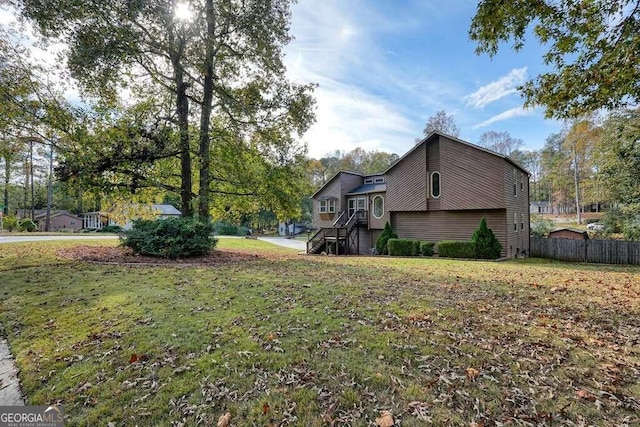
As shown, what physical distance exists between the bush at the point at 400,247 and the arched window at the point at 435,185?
3126 mm

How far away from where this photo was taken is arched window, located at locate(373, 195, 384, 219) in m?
21.3

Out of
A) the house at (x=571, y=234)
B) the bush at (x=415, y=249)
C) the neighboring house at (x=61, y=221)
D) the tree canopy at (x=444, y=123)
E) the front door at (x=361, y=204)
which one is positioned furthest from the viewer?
the neighboring house at (x=61, y=221)

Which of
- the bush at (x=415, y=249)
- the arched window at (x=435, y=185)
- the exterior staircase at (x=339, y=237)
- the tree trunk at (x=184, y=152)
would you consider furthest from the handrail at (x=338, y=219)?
the tree trunk at (x=184, y=152)

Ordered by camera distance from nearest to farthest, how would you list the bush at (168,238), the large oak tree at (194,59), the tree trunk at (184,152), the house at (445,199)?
the large oak tree at (194,59) < the bush at (168,238) < the tree trunk at (184,152) < the house at (445,199)

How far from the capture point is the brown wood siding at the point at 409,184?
59.5 feet

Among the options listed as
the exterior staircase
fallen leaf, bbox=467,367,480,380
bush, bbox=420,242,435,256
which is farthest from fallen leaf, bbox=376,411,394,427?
the exterior staircase

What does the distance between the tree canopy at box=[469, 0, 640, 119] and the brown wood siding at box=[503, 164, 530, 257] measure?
10726 mm

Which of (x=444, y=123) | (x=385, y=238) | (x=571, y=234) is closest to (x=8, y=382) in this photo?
(x=385, y=238)

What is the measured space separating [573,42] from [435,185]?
487 inches

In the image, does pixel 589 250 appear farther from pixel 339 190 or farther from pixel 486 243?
pixel 339 190

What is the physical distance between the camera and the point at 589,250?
616 inches

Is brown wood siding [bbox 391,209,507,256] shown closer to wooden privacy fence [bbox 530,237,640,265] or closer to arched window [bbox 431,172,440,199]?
arched window [bbox 431,172,440,199]

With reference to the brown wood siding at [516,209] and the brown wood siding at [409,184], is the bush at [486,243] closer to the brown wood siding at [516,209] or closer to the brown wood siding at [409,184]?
the brown wood siding at [516,209]

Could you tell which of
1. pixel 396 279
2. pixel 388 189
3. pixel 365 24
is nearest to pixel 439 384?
pixel 396 279
